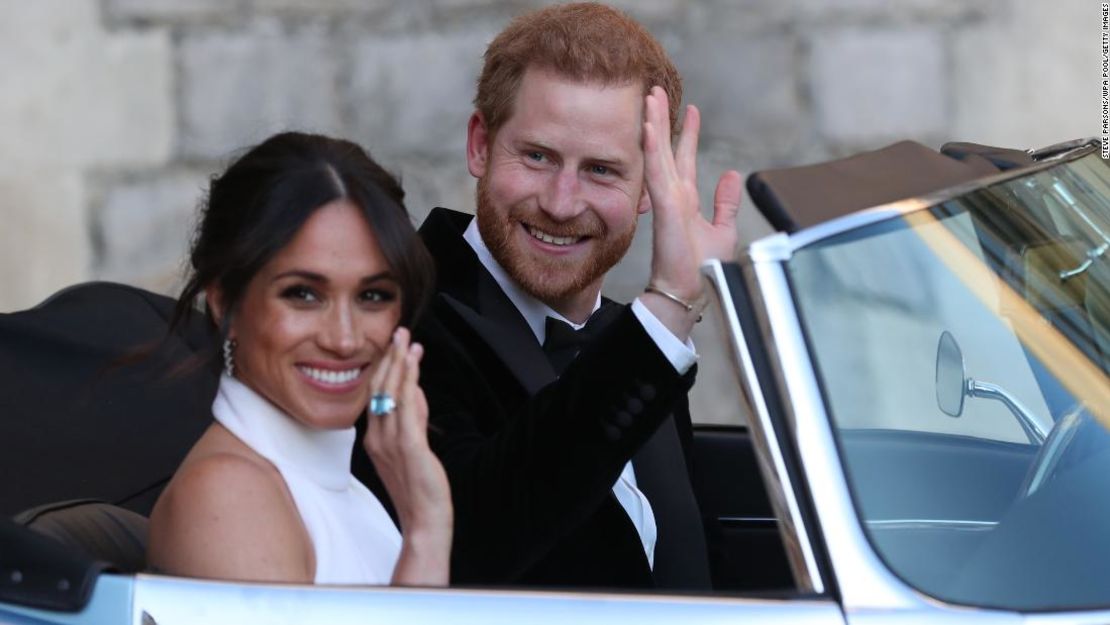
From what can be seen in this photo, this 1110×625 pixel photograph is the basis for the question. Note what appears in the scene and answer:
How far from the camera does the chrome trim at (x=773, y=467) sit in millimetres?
1940

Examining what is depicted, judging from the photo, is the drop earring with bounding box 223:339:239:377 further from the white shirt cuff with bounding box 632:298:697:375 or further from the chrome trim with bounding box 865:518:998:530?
the chrome trim with bounding box 865:518:998:530

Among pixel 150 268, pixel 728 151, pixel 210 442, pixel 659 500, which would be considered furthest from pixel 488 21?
pixel 210 442

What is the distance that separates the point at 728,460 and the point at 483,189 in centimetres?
73

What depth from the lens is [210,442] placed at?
89.9 inches

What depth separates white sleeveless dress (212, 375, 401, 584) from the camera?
7.43ft

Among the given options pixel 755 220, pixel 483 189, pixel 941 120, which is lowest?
pixel 755 220

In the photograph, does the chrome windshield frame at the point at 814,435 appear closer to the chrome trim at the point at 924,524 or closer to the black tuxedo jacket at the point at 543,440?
the chrome trim at the point at 924,524

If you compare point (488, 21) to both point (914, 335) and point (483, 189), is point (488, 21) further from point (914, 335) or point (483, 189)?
point (914, 335)

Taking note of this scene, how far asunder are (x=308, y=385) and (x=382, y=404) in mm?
114

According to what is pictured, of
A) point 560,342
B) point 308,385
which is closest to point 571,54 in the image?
point 560,342

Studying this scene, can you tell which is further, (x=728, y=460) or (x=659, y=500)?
(x=728, y=460)

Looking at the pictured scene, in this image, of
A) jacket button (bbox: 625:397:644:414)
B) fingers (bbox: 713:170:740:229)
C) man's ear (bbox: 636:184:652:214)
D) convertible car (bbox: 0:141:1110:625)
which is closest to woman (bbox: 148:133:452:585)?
convertible car (bbox: 0:141:1110:625)

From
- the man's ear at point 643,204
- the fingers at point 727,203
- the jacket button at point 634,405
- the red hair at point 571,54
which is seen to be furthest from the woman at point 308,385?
the man's ear at point 643,204

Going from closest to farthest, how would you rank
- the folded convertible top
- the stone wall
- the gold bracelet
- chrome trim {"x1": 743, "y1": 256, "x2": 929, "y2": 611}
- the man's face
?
chrome trim {"x1": 743, "y1": 256, "x2": 929, "y2": 611}, the folded convertible top, the gold bracelet, the man's face, the stone wall
